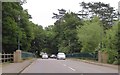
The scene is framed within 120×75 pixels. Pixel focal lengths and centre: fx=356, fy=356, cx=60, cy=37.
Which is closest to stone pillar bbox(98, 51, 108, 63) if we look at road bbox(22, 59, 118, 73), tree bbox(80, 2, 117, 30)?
road bbox(22, 59, 118, 73)

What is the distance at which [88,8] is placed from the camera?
12312 cm

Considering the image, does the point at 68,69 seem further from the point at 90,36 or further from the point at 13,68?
the point at 90,36

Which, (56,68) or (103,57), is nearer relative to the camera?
(56,68)

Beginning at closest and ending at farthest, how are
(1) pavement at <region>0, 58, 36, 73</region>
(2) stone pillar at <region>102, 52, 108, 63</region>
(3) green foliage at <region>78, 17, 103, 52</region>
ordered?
(1) pavement at <region>0, 58, 36, 73</region> → (2) stone pillar at <region>102, 52, 108, 63</region> → (3) green foliage at <region>78, 17, 103, 52</region>

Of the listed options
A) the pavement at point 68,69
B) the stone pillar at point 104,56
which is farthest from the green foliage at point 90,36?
the pavement at point 68,69

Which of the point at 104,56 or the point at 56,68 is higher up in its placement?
the point at 104,56

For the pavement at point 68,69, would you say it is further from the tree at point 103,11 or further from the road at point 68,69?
the tree at point 103,11

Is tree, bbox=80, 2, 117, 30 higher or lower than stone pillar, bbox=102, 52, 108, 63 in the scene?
higher


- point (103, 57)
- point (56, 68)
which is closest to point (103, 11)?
point (103, 57)

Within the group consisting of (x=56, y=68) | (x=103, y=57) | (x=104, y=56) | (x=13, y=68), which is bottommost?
(x=56, y=68)

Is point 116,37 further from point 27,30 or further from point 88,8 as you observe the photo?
point 88,8

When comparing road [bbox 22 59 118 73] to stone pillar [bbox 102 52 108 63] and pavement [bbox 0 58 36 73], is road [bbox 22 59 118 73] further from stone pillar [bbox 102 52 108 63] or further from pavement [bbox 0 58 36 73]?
stone pillar [bbox 102 52 108 63]

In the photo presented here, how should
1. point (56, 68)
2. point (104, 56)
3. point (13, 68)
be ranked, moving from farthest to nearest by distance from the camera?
point (104, 56) < point (56, 68) < point (13, 68)

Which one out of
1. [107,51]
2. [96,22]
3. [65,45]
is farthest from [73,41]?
[107,51]
